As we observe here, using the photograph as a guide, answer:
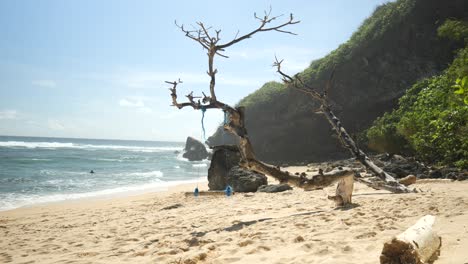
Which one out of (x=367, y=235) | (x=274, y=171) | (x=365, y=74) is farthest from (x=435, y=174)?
(x=365, y=74)

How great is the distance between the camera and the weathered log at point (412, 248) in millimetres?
2971

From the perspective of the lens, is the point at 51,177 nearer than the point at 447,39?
Yes

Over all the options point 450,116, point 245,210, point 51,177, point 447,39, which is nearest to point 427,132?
point 450,116

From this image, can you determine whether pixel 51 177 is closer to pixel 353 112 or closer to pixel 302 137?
pixel 302 137

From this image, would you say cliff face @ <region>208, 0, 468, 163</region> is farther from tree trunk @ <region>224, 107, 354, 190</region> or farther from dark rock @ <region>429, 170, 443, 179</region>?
tree trunk @ <region>224, 107, 354, 190</region>

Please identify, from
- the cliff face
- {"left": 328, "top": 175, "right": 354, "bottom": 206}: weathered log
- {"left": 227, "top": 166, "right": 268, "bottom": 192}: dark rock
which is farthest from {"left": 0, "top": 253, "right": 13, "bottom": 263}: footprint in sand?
the cliff face

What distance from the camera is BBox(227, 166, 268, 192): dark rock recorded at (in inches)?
481

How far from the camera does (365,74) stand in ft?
99.5

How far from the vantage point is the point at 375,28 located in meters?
30.2

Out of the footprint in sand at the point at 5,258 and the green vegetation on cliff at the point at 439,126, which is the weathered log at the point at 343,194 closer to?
the green vegetation on cliff at the point at 439,126

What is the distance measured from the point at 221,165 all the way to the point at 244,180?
235cm

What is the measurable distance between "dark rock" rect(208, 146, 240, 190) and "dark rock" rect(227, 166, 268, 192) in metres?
1.10

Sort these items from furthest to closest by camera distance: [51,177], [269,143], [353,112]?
[269,143] → [353,112] → [51,177]

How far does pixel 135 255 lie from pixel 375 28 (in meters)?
31.5
